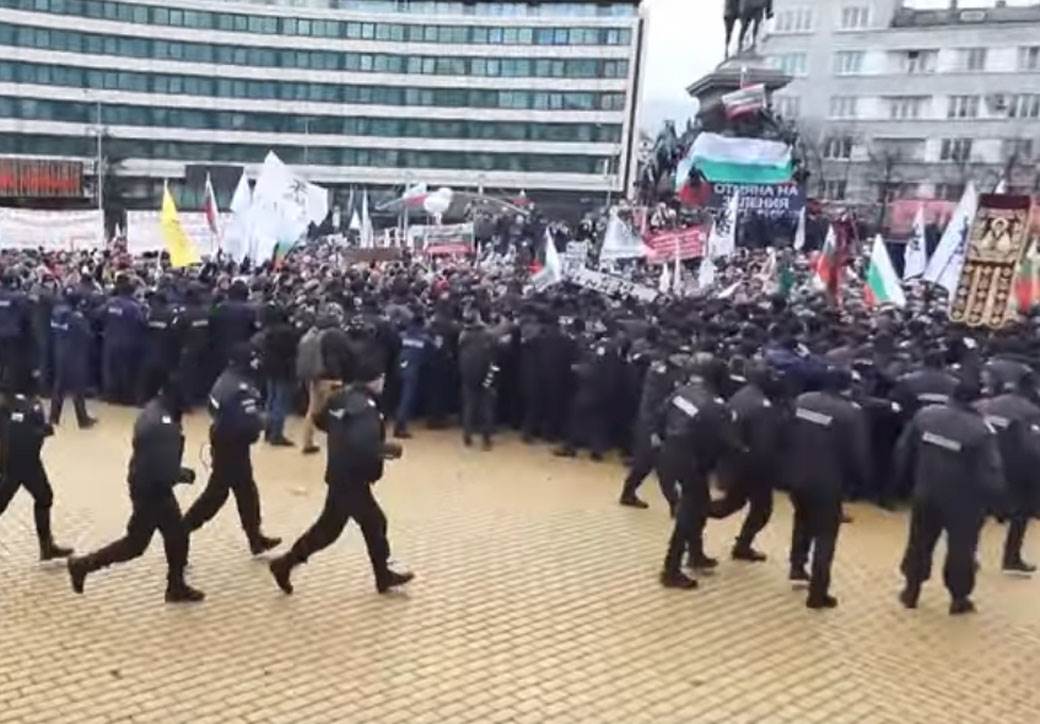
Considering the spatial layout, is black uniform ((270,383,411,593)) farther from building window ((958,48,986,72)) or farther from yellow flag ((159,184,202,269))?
building window ((958,48,986,72))

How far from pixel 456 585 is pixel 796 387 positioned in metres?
4.40

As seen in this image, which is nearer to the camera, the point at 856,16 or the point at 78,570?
the point at 78,570

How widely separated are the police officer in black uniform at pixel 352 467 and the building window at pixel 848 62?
71.0m

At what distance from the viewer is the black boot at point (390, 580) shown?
8.55m

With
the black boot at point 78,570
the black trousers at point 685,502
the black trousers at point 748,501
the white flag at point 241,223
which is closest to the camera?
the black boot at point 78,570

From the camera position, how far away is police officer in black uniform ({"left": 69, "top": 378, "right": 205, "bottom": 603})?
786 cm

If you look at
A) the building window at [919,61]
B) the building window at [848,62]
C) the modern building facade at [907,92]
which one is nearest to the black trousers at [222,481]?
the modern building facade at [907,92]

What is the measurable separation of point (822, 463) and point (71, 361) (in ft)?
30.8

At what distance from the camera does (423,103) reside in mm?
84500

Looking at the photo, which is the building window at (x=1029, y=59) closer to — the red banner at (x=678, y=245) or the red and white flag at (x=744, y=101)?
the red and white flag at (x=744, y=101)

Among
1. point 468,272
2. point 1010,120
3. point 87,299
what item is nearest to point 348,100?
point 1010,120

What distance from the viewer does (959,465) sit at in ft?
27.9

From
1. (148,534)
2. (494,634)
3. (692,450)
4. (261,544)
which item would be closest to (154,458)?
(148,534)

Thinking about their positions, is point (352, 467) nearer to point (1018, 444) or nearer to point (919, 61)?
point (1018, 444)
